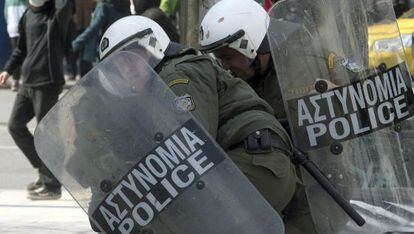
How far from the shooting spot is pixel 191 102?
110 inches

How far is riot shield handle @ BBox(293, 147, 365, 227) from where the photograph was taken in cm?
296

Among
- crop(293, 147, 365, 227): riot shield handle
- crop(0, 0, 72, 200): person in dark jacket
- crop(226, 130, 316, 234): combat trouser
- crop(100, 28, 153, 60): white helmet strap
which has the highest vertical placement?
crop(100, 28, 153, 60): white helmet strap

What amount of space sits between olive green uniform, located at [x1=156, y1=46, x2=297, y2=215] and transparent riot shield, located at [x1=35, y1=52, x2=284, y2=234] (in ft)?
0.39

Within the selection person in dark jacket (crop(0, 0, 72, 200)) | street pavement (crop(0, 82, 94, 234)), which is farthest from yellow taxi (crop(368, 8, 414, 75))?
person in dark jacket (crop(0, 0, 72, 200))

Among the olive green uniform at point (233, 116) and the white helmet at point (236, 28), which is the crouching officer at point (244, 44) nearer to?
the white helmet at point (236, 28)

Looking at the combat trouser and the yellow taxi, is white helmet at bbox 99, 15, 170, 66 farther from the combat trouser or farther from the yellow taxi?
the yellow taxi

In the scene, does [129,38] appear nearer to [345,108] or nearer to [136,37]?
[136,37]

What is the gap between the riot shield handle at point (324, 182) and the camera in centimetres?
296

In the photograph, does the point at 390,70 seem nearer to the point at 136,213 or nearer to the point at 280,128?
the point at 280,128

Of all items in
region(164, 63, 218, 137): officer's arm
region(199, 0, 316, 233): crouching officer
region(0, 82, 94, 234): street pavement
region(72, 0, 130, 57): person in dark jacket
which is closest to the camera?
region(164, 63, 218, 137): officer's arm

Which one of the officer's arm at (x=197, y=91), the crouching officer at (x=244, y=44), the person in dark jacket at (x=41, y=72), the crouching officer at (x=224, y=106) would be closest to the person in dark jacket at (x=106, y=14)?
the person in dark jacket at (x=41, y=72)

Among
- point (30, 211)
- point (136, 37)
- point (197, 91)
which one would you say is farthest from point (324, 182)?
point (30, 211)

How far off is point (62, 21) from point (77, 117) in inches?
197

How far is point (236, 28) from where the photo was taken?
3.17m
